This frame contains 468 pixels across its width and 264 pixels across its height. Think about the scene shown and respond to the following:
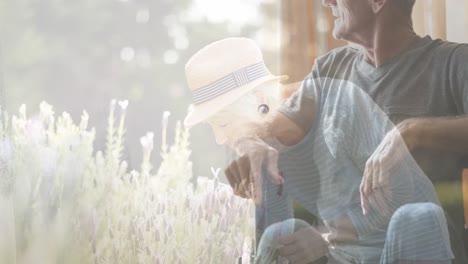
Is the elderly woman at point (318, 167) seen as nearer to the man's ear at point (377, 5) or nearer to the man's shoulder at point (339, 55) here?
the man's shoulder at point (339, 55)

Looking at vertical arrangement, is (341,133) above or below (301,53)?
below

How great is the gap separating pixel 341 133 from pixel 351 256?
11.0 inches

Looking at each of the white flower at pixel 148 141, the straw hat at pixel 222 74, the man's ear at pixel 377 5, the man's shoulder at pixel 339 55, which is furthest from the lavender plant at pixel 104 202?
the man's ear at pixel 377 5

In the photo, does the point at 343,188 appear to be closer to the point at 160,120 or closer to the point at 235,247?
the point at 235,247

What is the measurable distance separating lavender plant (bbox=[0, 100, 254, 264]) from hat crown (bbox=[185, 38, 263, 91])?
14 centimetres

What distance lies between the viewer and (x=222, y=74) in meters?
1.56

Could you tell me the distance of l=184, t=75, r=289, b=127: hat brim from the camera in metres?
1.52

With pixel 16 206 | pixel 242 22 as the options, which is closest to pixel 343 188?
pixel 242 22

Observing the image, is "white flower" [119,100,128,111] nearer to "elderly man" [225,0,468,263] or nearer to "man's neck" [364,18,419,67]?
"elderly man" [225,0,468,263]

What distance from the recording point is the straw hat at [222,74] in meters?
1.54

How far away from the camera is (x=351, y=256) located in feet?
4.74

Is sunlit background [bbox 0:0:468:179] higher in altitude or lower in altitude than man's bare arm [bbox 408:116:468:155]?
higher

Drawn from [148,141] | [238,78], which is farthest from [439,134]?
[148,141]

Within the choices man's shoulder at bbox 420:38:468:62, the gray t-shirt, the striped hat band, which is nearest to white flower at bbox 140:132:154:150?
the striped hat band
